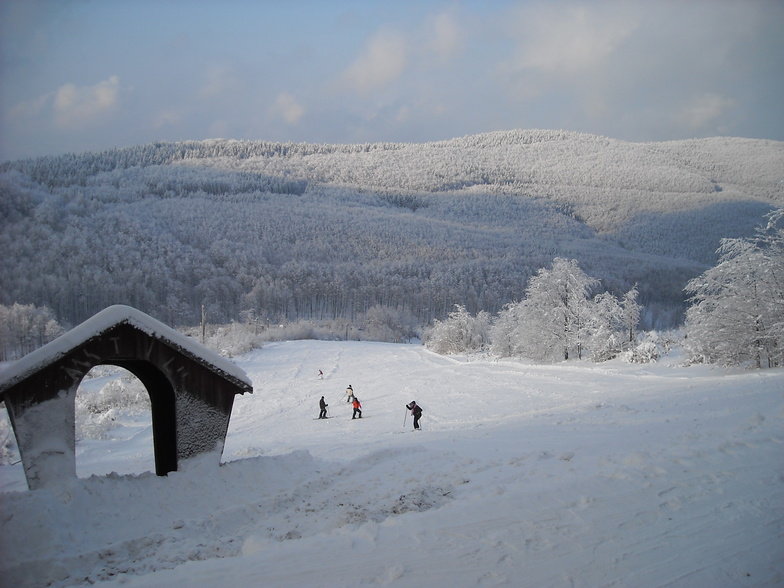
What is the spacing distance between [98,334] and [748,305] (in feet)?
95.9

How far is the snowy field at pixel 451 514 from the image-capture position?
5785mm

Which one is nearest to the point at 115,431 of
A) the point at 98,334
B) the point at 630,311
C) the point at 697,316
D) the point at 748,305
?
the point at 98,334

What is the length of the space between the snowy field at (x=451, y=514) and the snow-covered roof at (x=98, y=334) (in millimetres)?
1845

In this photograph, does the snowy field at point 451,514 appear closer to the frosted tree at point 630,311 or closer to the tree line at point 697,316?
the tree line at point 697,316

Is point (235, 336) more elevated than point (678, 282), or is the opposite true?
point (678, 282)

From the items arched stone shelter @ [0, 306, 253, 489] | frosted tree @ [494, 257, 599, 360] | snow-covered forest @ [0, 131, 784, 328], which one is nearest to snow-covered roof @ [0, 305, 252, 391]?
arched stone shelter @ [0, 306, 253, 489]

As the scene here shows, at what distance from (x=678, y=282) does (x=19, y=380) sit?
160 metres

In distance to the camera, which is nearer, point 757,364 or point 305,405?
point 757,364

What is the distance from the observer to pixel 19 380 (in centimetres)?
797

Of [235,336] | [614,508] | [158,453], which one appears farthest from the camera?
[235,336]

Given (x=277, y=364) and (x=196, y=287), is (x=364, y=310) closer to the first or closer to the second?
(x=196, y=287)

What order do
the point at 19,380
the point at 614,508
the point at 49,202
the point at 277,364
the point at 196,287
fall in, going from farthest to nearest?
the point at 49,202, the point at 196,287, the point at 277,364, the point at 19,380, the point at 614,508

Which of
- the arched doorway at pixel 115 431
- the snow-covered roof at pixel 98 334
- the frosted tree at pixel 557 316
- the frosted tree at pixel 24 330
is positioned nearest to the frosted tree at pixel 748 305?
the frosted tree at pixel 557 316

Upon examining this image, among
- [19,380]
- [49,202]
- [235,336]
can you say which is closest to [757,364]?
[19,380]
